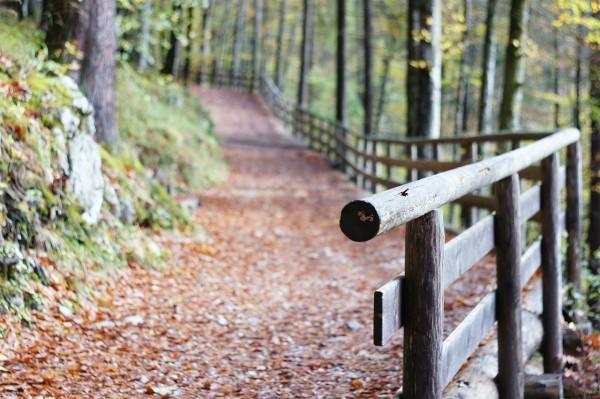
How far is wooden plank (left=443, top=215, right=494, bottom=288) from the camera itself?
3361mm

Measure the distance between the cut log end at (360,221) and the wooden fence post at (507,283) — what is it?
2182mm

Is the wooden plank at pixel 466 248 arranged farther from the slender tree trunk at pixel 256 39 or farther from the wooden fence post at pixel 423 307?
the slender tree trunk at pixel 256 39

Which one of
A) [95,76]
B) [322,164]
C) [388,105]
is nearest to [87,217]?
[95,76]

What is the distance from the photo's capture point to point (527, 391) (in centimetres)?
487

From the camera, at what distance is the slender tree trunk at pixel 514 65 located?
12.3 metres

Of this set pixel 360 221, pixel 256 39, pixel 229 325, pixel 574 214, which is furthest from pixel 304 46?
pixel 360 221

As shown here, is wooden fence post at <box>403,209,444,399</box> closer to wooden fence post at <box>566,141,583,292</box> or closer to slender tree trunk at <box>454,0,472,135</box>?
wooden fence post at <box>566,141,583,292</box>

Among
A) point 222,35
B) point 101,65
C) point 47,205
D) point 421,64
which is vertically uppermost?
point 222,35

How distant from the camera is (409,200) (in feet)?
9.08

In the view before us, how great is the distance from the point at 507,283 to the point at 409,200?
2.07 meters

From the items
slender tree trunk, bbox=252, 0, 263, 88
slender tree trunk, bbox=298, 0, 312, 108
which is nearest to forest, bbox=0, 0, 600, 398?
slender tree trunk, bbox=298, 0, 312, 108

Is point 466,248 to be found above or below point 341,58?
below

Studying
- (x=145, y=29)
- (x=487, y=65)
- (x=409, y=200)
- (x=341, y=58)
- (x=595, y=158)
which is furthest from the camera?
(x=341, y=58)

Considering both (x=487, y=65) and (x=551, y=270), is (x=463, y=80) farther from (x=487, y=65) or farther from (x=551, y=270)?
(x=551, y=270)
